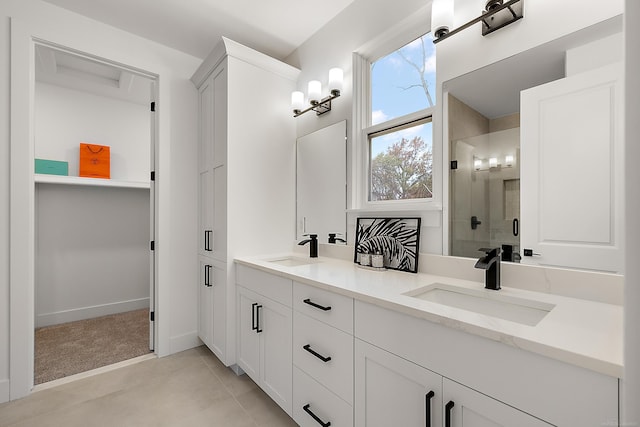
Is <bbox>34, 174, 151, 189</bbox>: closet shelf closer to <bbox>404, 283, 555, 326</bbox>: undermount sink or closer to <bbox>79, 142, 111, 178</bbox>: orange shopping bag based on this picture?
<bbox>79, 142, 111, 178</bbox>: orange shopping bag

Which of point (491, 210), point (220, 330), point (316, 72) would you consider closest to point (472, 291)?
point (491, 210)

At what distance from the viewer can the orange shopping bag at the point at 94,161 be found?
120 inches

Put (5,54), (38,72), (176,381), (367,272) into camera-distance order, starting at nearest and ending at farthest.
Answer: (367,272) → (5,54) → (176,381) → (38,72)

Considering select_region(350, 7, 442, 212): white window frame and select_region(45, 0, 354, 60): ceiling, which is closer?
select_region(350, 7, 442, 212): white window frame

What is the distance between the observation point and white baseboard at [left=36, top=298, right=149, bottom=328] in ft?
9.65

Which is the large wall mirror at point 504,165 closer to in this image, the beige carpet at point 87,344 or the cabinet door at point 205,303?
the cabinet door at point 205,303

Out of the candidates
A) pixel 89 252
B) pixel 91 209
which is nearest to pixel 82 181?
pixel 91 209

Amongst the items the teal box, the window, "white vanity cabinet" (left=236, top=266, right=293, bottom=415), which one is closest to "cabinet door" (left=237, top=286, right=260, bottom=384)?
"white vanity cabinet" (left=236, top=266, right=293, bottom=415)

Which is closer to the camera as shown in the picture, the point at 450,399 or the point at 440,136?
the point at 450,399

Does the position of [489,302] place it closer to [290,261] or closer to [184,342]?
[290,261]

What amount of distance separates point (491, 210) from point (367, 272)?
0.69 metres

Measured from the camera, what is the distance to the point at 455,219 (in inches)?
57.6

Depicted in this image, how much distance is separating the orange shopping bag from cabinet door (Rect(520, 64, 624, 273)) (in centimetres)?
376

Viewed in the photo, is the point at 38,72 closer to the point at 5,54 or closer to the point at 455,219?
the point at 5,54
